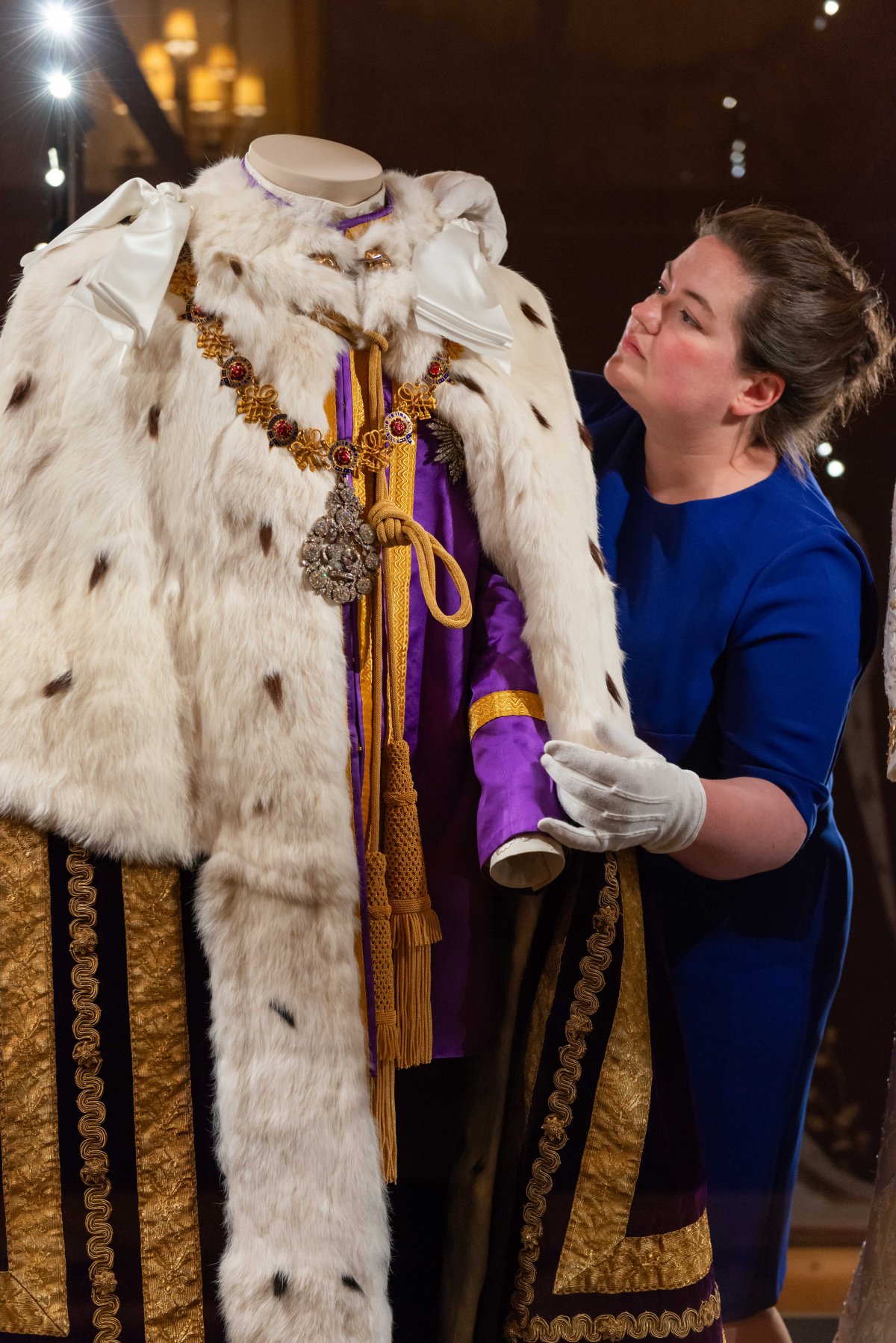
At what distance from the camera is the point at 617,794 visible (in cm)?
101

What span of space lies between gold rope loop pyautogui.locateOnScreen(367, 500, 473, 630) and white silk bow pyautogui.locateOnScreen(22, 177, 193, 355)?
25 cm

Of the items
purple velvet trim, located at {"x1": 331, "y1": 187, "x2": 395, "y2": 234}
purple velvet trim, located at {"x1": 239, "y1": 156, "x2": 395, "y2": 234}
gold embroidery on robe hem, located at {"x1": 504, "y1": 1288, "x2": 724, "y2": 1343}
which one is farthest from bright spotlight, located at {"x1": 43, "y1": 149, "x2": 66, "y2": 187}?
gold embroidery on robe hem, located at {"x1": 504, "y1": 1288, "x2": 724, "y2": 1343}

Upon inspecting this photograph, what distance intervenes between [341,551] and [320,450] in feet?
0.30

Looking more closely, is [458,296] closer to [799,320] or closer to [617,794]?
[799,320]

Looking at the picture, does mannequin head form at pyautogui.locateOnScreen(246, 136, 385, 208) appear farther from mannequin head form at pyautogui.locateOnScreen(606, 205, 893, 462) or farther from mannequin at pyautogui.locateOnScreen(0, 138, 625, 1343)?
mannequin head form at pyautogui.locateOnScreen(606, 205, 893, 462)

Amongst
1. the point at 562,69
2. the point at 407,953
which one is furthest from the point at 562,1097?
the point at 562,69

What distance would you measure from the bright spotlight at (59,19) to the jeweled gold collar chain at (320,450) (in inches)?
11.0

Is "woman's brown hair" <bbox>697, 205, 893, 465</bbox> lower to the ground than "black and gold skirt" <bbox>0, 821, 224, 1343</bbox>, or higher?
higher

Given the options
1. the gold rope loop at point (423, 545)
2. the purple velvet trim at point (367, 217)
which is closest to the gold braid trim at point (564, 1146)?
the gold rope loop at point (423, 545)

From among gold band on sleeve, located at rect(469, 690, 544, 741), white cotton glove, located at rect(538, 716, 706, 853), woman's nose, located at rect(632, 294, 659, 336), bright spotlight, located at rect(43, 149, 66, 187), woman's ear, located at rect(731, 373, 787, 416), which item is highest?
bright spotlight, located at rect(43, 149, 66, 187)

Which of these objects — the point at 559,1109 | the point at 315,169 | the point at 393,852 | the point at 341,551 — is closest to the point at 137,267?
the point at 315,169

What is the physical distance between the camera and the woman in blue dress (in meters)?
1.14

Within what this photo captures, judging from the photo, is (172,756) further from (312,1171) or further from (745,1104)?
(745,1104)

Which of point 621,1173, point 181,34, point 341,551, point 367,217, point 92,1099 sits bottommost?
point 621,1173
